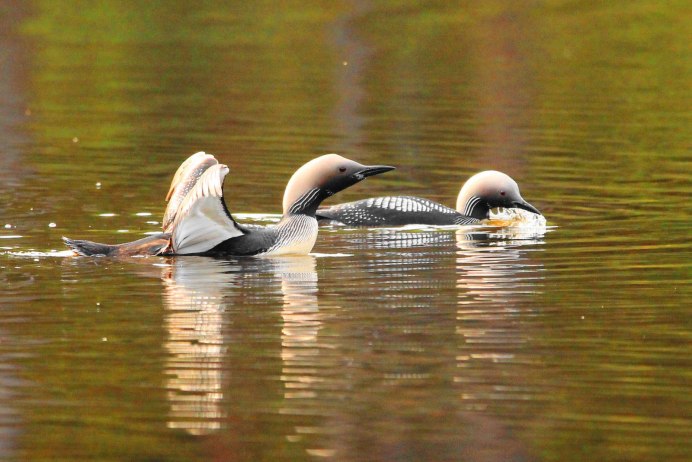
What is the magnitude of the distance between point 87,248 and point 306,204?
57.7 inches

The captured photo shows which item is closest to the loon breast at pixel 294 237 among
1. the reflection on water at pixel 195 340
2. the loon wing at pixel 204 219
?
the loon wing at pixel 204 219

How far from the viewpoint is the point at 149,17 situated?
99.5ft

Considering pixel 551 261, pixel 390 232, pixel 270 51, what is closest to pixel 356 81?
pixel 270 51

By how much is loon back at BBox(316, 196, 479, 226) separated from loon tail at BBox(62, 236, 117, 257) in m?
2.34

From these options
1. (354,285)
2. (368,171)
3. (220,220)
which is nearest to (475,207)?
(368,171)

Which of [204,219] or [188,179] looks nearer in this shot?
[204,219]

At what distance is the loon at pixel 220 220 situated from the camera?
975 cm

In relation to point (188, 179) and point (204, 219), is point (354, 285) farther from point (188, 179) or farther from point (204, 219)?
point (188, 179)

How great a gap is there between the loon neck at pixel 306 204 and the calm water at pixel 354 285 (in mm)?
304

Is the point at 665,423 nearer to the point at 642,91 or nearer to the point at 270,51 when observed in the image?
the point at 642,91

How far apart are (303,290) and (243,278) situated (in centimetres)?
52

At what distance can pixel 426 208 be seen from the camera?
39.9 ft

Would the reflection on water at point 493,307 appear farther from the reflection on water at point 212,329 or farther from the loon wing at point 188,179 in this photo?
the loon wing at point 188,179

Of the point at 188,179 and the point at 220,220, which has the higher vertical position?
the point at 188,179
